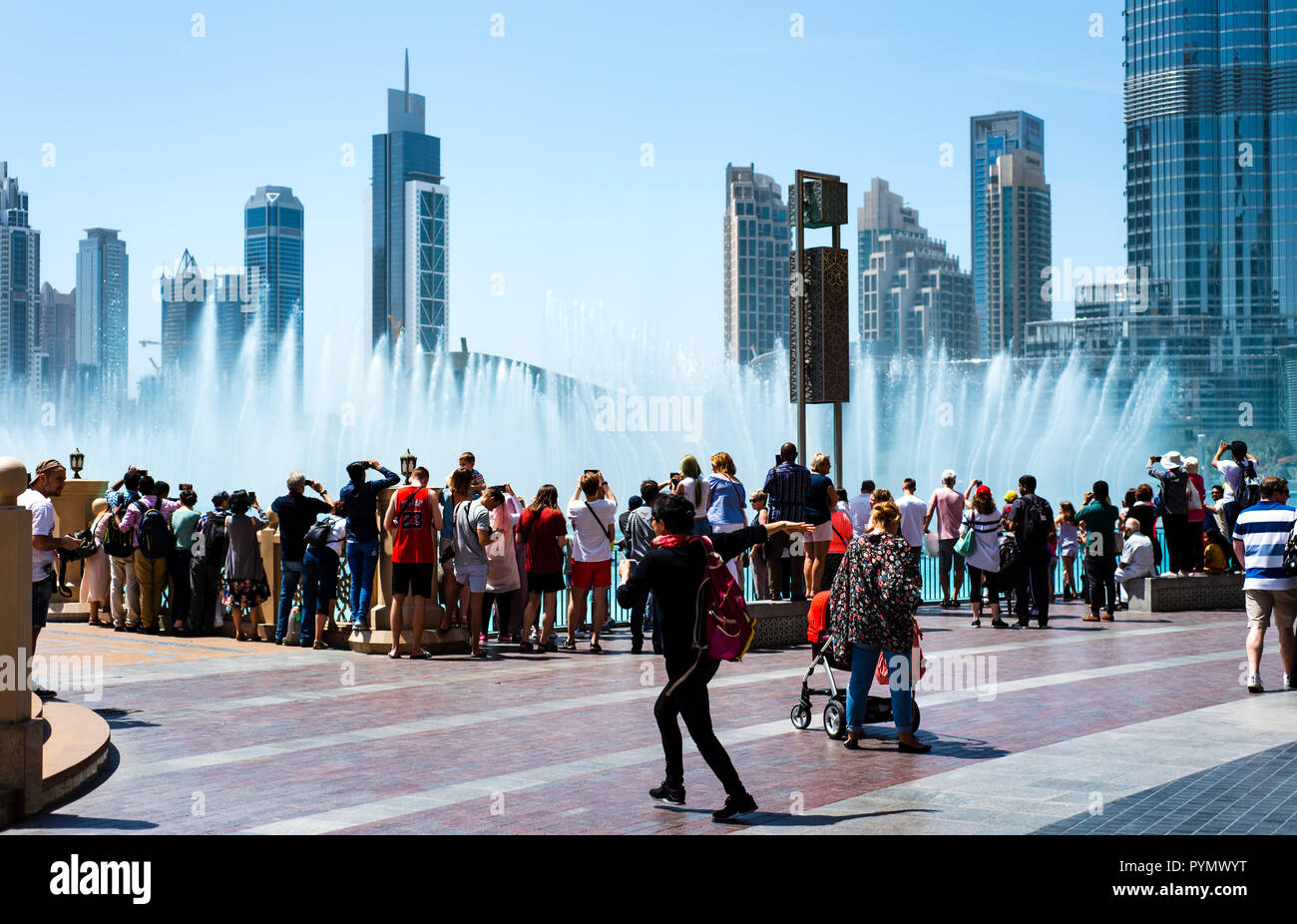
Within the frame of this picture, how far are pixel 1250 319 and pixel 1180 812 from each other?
576ft

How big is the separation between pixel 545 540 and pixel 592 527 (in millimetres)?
546

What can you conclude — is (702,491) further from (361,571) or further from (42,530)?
(42,530)

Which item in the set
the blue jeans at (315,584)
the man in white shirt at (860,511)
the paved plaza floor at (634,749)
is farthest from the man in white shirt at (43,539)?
the man in white shirt at (860,511)

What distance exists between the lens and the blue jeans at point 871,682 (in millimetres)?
8578

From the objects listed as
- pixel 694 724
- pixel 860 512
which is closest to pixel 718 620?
pixel 694 724

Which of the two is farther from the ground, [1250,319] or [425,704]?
[1250,319]

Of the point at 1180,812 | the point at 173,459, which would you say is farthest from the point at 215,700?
the point at 173,459

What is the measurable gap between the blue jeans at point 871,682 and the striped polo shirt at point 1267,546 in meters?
3.94

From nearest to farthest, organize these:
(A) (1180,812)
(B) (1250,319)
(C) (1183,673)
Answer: (A) (1180,812) < (C) (1183,673) < (B) (1250,319)

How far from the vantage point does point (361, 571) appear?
45.8 feet

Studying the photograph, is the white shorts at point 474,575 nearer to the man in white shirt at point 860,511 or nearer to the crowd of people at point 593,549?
the crowd of people at point 593,549
